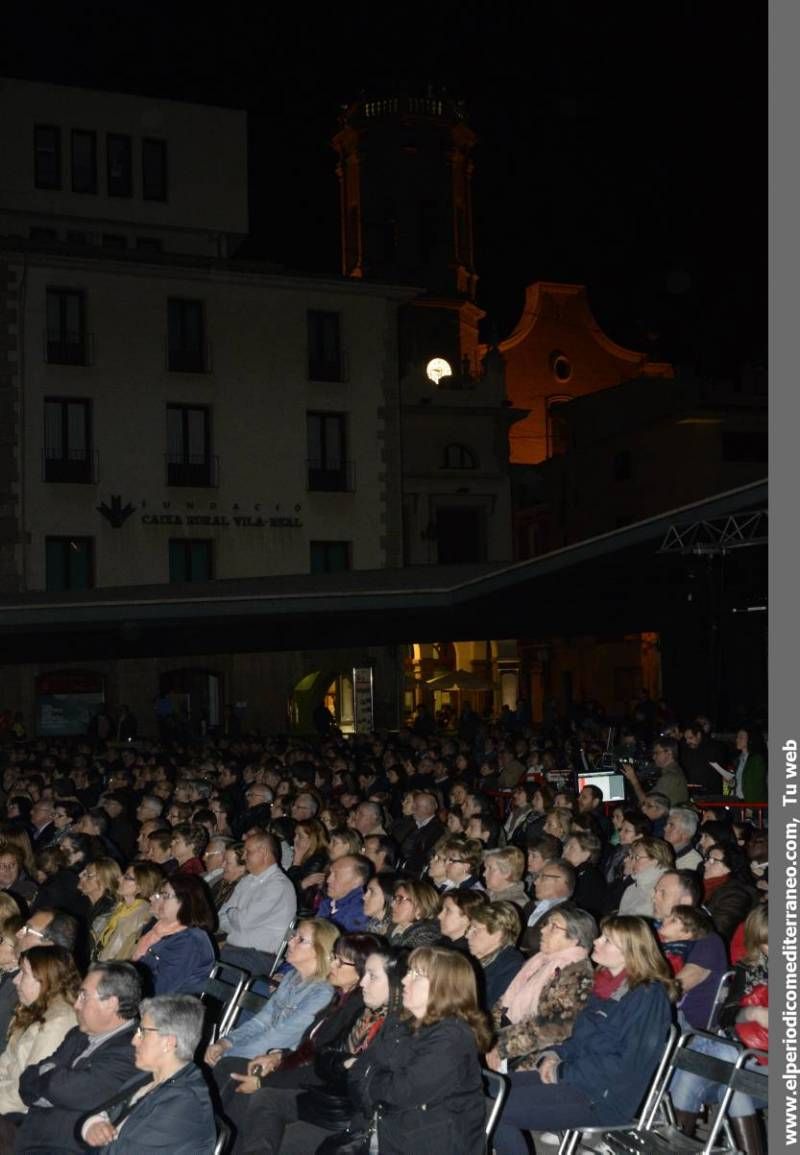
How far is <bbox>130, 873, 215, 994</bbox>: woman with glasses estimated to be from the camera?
829cm

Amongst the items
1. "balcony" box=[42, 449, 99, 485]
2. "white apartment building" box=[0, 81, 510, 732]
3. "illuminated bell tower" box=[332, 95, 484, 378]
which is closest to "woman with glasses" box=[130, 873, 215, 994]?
"white apartment building" box=[0, 81, 510, 732]

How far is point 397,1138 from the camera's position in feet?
18.6

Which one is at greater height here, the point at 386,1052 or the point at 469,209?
the point at 469,209

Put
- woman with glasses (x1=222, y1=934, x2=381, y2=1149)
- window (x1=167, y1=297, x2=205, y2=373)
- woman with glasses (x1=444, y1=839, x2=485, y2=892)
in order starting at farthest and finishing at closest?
window (x1=167, y1=297, x2=205, y2=373), woman with glasses (x1=444, y1=839, x2=485, y2=892), woman with glasses (x1=222, y1=934, x2=381, y2=1149)

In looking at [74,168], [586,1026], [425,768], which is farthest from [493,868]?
[74,168]

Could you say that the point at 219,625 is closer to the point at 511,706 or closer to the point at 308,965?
the point at 308,965

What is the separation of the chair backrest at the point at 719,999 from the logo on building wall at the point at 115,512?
29.3 metres

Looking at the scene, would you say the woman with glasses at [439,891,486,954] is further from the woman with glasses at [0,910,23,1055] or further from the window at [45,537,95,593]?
the window at [45,537,95,593]

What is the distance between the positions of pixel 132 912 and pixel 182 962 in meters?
1.12

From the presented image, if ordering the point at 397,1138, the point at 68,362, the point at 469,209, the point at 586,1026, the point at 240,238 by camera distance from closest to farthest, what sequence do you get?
1. the point at 397,1138
2. the point at 586,1026
3. the point at 68,362
4. the point at 240,238
5. the point at 469,209

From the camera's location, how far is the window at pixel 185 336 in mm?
36188

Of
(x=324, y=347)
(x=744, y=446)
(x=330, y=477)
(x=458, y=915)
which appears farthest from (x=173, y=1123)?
(x=744, y=446)

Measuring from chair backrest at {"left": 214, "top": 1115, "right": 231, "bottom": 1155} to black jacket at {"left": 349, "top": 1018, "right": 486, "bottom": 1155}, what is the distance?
0.66 meters

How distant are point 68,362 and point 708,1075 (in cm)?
3131
